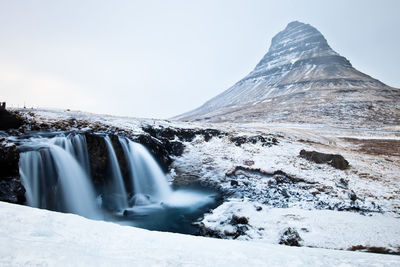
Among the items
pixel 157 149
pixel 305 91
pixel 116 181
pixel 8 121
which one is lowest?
pixel 116 181

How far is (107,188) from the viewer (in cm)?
1215

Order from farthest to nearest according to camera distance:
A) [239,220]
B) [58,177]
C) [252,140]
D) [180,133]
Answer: [252,140] → [180,133] → [58,177] → [239,220]

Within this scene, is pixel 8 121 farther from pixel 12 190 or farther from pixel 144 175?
pixel 144 175

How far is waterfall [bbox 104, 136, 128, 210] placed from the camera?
475 inches

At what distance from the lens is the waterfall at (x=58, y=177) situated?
29.5 ft

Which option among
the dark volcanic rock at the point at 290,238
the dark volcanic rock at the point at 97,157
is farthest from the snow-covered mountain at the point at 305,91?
the dark volcanic rock at the point at 290,238

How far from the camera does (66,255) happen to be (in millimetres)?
2730

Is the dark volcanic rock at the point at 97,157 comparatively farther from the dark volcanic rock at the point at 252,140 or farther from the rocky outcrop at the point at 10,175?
the dark volcanic rock at the point at 252,140

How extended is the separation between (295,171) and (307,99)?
78453 mm

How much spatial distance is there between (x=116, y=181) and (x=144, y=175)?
1930mm

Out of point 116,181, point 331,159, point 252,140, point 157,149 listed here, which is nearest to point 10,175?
point 116,181

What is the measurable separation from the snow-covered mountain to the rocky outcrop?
6153 cm

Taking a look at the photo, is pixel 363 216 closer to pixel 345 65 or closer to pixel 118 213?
pixel 118 213

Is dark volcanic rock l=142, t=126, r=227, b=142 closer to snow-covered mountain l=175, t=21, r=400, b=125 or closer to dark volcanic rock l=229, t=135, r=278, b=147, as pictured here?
dark volcanic rock l=229, t=135, r=278, b=147
